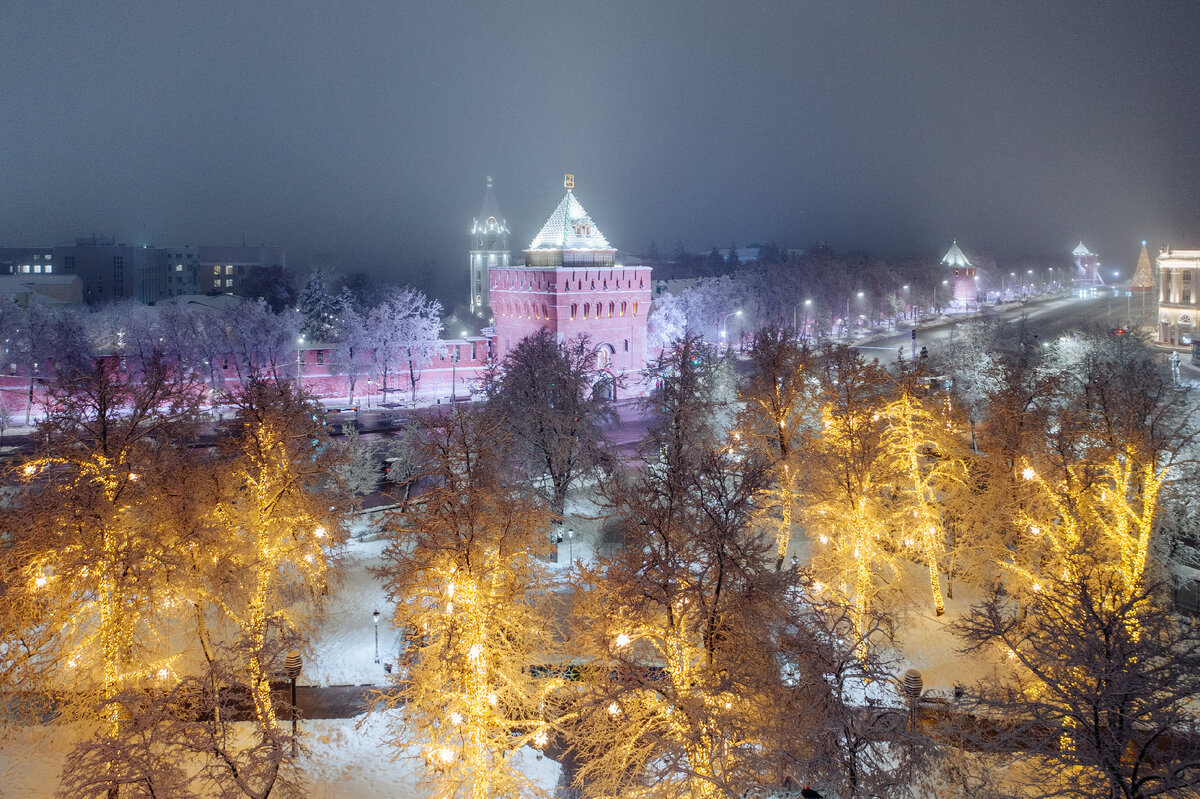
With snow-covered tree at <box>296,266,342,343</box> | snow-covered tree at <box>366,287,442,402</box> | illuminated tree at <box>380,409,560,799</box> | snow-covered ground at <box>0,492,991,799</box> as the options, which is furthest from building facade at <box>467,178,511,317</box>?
illuminated tree at <box>380,409,560,799</box>

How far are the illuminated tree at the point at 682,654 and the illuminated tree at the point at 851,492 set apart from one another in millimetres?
3982

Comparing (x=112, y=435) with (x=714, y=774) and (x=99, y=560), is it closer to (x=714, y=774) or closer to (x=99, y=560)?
(x=99, y=560)

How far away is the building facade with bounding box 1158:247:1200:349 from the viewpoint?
48000 millimetres

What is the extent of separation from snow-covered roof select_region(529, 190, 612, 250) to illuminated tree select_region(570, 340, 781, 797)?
33.5m

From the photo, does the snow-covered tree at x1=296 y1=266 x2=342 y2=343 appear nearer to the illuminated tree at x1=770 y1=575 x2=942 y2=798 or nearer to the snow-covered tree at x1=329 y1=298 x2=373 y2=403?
the snow-covered tree at x1=329 y1=298 x2=373 y2=403

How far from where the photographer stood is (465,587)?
11.6m

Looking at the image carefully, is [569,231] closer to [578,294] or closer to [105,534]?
[578,294]

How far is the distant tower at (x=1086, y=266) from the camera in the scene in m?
143

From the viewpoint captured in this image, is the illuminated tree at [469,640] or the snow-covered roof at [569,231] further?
the snow-covered roof at [569,231]

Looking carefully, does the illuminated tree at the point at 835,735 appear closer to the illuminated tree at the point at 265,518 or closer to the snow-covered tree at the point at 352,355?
the illuminated tree at the point at 265,518

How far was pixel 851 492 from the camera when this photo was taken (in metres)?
16.0

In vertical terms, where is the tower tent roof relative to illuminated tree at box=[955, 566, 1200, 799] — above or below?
above

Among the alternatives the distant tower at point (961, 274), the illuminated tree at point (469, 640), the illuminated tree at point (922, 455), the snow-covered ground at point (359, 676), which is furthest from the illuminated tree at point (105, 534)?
the distant tower at point (961, 274)

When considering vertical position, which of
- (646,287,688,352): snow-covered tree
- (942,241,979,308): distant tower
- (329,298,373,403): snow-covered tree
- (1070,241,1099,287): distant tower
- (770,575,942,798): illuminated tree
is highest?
(1070,241,1099,287): distant tower
